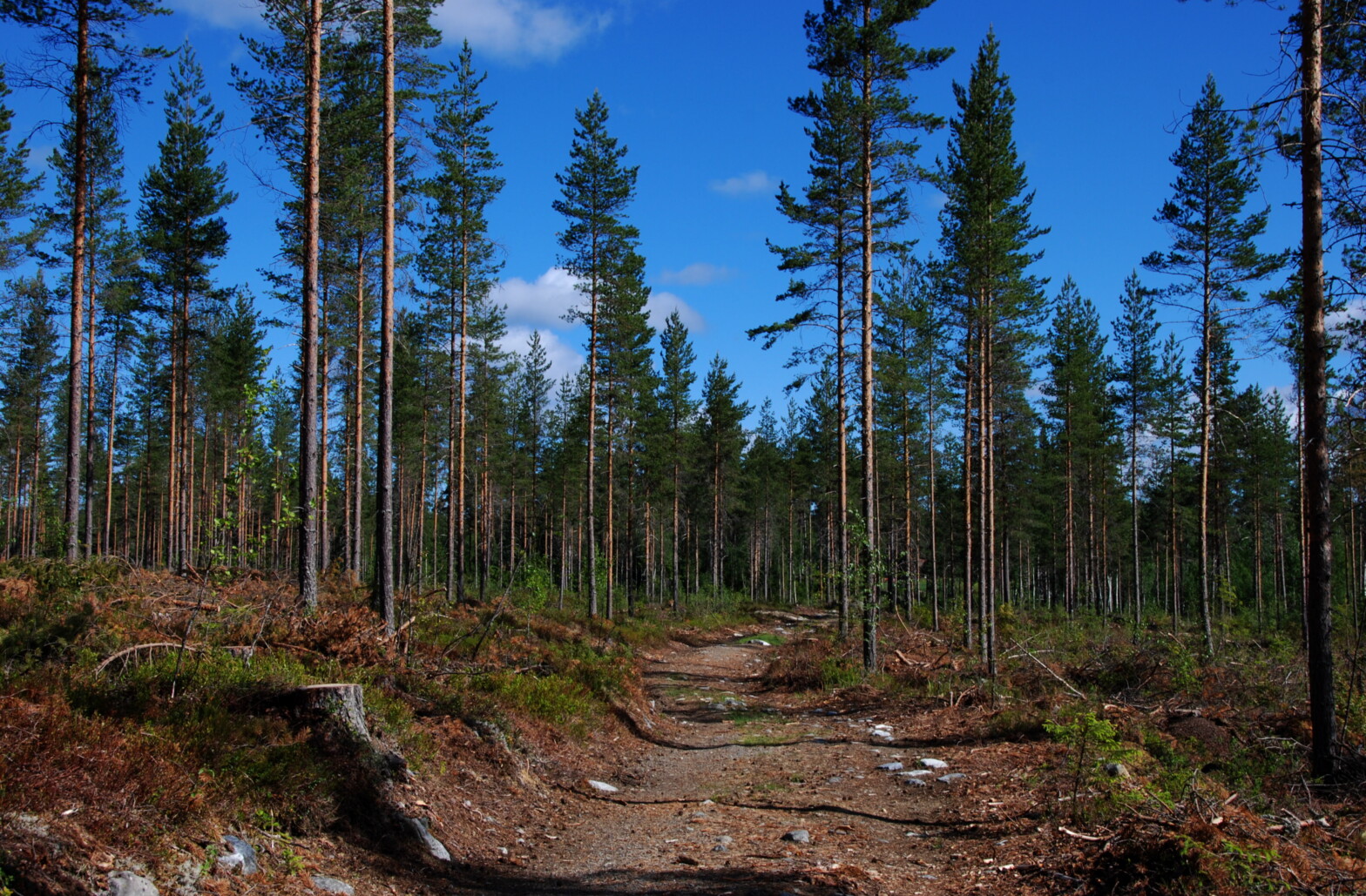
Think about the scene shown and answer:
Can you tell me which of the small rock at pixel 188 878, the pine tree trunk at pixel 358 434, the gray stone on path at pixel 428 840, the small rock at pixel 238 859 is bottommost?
the gray stone on path at pixel 428 840

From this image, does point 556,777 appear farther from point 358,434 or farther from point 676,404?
point 676,404

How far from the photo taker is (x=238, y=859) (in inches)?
178

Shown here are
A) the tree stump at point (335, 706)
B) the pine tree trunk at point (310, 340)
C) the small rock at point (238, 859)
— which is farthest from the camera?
the pine tree trunk at point (310, 340)

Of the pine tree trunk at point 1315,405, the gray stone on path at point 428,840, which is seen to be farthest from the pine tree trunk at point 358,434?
the pine tree trunk at point 1315,405

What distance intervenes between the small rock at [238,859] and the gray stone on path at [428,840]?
1.51 meters

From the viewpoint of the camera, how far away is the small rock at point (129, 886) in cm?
371

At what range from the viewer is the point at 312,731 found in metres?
6.31

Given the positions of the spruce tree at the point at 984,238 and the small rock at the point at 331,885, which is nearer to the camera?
the small rock at the point at 331,885

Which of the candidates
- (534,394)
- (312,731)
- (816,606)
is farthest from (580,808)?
(816,606)

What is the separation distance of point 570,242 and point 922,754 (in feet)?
64.7

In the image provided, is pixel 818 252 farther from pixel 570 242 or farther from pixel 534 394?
pixel 534 394

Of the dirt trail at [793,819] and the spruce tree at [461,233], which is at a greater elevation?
the spruce tree at [461,233]

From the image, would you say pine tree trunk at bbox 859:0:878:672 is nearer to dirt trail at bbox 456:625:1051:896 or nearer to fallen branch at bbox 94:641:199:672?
dirt trail at bbox 456:625:1051:896

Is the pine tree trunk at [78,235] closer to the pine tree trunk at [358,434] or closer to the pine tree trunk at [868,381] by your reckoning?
the pine tree trunk at [358,434]
